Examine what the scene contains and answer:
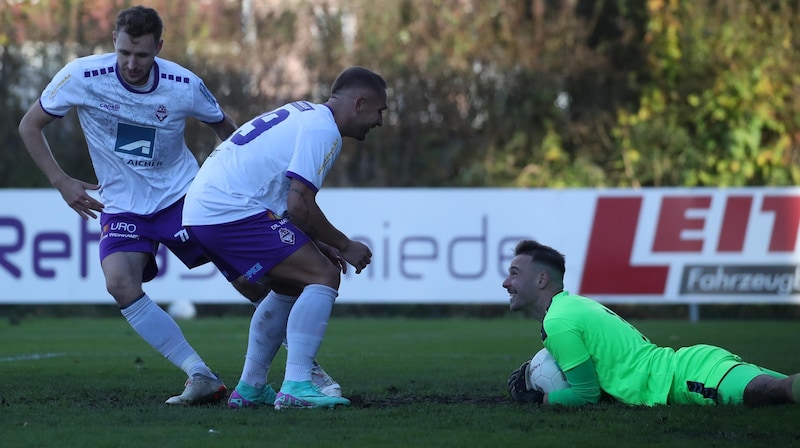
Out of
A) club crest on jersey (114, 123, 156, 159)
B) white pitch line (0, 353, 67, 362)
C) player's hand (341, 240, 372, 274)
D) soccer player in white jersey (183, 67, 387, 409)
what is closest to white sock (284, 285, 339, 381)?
soccer player in white jersey (183, 67, 387, 409)

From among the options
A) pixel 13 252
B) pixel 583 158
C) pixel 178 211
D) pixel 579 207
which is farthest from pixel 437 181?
pixel 178 211

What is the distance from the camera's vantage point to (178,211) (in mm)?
6605

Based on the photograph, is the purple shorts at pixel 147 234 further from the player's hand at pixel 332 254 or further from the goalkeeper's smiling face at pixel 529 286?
the goalkeeper's smiling face at pixel 529 286

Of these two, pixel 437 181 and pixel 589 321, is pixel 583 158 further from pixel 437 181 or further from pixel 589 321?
pixel 589 321

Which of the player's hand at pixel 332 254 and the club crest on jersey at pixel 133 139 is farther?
the club crest on jersey at pixel 133 139

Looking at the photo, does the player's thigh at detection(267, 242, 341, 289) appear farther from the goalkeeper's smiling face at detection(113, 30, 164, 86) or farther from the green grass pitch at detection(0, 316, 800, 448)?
the goalkeeper's smiling face at detection(113, 30, 164, 86)

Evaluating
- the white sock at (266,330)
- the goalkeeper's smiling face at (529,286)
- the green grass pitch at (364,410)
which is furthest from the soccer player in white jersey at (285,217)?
the goalkeeper's smiling face at (529,286)

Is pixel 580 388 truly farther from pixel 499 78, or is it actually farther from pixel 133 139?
pixel 499 78

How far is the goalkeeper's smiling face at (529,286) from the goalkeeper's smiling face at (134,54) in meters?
2.17

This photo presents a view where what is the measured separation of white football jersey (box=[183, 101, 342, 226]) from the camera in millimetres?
5742

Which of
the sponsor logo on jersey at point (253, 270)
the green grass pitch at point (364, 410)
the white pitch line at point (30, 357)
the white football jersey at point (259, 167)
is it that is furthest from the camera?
the white pitch line at point (30, 357)

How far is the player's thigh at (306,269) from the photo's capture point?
587 centimetres

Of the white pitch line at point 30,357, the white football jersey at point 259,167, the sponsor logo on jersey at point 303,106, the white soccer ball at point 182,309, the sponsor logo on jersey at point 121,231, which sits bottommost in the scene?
the white soccer ball at point 182,309

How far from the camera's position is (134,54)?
6266mm
